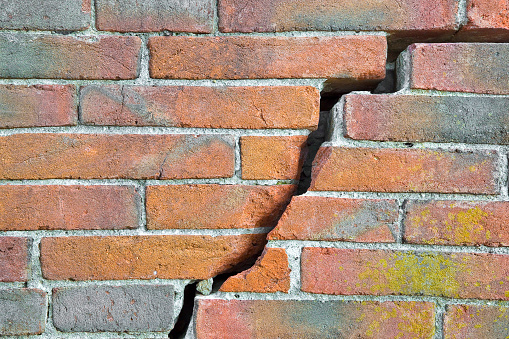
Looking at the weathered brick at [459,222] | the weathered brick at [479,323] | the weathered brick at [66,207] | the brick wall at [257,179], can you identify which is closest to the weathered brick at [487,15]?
the brick wall at [257,179]

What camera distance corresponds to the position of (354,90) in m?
0.99

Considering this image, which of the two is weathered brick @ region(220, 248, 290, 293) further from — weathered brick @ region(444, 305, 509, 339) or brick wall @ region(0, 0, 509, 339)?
weathered brick @ region(444, 305, 509, 339)

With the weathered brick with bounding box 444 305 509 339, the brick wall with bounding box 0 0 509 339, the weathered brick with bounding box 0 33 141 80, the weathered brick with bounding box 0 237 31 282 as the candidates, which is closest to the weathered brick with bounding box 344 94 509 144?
the brick wall with bounding box 0 0 509 339

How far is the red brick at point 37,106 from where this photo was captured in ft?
2.93

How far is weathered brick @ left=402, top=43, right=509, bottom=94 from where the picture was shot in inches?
35.6

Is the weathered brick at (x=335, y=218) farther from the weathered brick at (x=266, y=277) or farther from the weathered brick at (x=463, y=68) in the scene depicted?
the weathered brick at (x=463, y=68)

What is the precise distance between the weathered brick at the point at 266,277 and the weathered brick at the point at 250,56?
405 mm

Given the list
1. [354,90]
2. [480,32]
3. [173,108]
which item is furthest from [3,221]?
[480,32]

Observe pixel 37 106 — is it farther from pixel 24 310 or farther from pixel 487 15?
pixel 487 15

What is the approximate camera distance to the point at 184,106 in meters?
0.91

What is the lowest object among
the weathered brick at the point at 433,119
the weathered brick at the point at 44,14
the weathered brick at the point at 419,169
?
the weathered brick at the point at 419,169

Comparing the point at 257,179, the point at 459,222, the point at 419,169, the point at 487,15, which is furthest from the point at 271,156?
the point at 487,15

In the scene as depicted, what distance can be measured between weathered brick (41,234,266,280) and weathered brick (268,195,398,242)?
5.7 inches

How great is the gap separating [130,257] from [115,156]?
0.75ft
